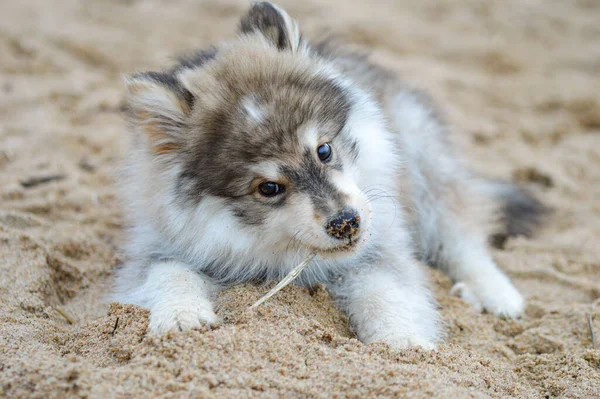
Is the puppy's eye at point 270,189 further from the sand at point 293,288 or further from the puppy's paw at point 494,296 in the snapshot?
the puppy's paw at point 494,296

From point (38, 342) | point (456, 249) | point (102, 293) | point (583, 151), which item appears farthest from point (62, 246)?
point (583, 151)

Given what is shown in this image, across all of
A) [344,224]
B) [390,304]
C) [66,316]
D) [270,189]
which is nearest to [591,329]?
[390,304]

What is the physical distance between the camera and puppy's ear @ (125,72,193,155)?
3064 mm

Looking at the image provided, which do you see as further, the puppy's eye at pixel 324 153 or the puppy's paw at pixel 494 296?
the puppy's paw at pixel 494 296

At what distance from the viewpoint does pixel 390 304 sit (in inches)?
124

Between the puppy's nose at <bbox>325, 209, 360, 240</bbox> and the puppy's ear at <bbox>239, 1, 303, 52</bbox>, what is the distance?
3.58 ft

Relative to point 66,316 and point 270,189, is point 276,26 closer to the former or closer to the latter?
point 270,189

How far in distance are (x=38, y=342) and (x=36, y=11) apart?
21.0 ft

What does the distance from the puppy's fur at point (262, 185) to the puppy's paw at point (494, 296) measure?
0.01 meters

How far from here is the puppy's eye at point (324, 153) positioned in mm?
3072

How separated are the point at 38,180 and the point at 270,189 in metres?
2.64

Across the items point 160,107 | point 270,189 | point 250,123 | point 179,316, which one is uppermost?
point 250,123

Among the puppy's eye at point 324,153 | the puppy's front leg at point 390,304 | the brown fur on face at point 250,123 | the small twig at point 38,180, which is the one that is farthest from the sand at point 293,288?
the puppy's eye at point 324,153

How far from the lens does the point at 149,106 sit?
312 cm
